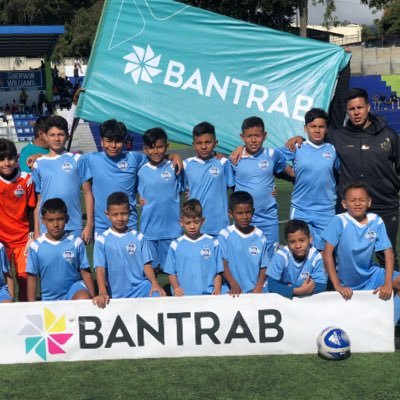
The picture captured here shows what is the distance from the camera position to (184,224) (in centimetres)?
550

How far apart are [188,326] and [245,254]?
92 centimetres

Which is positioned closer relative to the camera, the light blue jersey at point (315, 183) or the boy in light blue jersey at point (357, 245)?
the boy in light blue jersey at point (357, 245)

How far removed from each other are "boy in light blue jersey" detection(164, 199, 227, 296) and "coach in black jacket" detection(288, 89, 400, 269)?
4.27ft

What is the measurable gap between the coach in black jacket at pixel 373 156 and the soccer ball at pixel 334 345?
3.32 ft

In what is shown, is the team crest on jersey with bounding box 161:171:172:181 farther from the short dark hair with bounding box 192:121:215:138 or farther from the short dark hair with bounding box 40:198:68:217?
the short dark hair with bounding box 40:198:68:217

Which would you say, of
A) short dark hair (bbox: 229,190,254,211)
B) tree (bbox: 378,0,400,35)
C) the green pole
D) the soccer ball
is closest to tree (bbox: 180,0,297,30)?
the green pole

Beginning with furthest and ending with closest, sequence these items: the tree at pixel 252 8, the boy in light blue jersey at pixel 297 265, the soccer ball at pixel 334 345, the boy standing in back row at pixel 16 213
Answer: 1. the tree at pixel 252 8
2. the boy standing in back row at pixel 16 213
3. the boy in light blue jersey at pixel 297 265
4. the soccer ball at pixel 334 345

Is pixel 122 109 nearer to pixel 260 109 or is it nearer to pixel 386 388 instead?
pixel 260 109

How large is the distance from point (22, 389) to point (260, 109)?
394cm

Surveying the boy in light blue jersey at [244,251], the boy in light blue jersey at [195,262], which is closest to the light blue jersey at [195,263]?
the boy in light blue jersey at [195,262]

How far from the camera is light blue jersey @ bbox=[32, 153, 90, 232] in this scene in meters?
5.86

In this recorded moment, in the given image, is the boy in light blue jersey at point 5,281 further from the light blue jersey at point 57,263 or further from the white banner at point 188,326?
the white banner at point 188,326

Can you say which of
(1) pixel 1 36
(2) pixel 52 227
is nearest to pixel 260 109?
(2) pixel 52 227

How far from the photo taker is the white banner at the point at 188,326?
497cm
